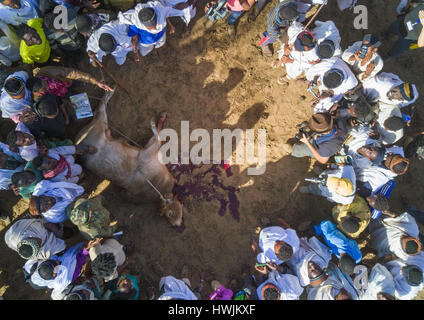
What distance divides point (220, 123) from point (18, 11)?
16.3ft

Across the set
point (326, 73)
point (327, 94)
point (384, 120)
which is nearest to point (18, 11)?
point (326, 73)

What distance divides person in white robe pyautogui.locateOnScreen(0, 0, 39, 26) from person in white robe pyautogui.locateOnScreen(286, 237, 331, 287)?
7661 mm

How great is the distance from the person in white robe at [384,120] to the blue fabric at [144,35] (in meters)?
5.18

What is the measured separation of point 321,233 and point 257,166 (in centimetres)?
216

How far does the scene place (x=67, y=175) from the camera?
566 centimetres

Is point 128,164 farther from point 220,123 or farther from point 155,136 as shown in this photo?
point 220,123

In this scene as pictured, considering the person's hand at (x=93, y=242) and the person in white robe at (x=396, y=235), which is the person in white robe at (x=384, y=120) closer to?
the person in white robe at (x=396, y=235)

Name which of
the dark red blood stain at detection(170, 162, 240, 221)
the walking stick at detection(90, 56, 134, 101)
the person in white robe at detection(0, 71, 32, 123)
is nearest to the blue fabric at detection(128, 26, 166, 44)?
the walking stick at detection(90, 56, 134, 101)

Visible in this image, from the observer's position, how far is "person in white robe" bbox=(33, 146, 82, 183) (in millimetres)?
5311

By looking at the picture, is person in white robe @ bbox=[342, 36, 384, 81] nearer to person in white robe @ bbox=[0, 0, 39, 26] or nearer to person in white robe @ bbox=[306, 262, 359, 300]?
person in white robe @ bbox=[306, 262, 359, 300]

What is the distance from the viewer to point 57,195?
17.3ft
